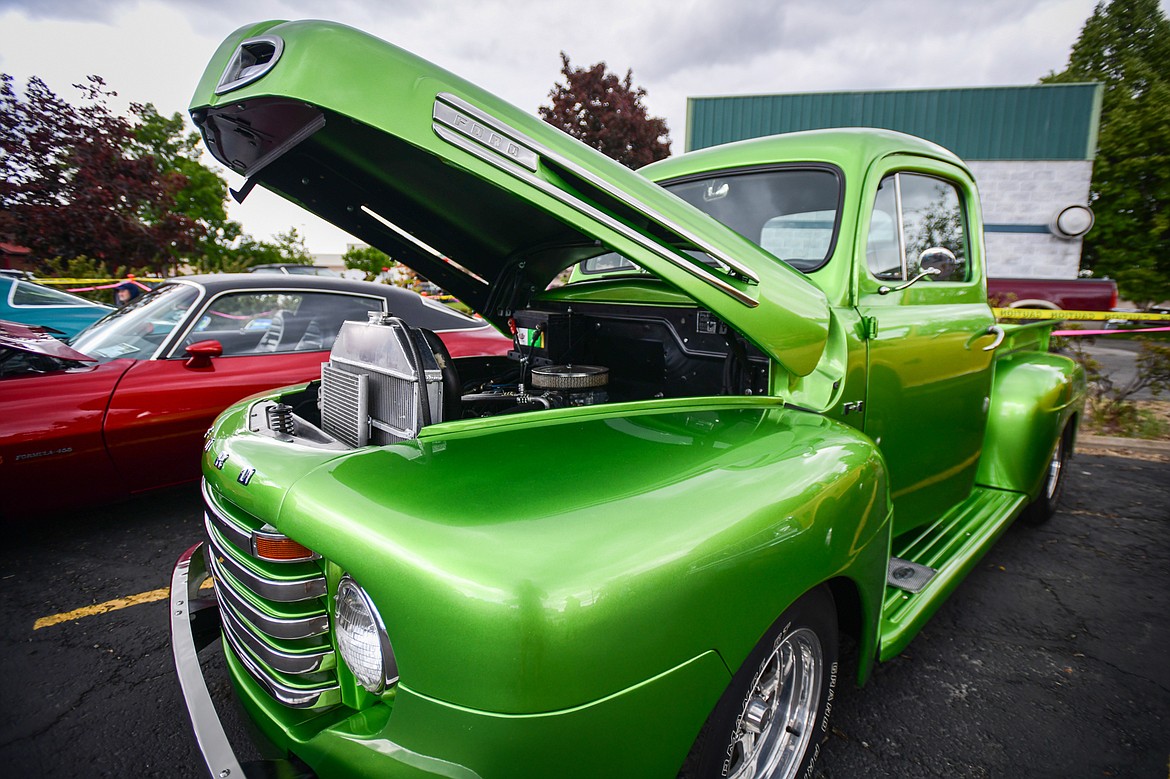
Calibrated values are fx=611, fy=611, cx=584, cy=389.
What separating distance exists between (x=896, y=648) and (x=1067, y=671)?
1156 mm

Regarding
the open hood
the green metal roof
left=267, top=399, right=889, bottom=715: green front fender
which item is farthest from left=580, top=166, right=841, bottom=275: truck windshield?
the green metal roof

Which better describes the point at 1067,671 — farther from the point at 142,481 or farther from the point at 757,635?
the point at 142,481

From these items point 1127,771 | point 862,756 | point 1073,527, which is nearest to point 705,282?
point 862,756

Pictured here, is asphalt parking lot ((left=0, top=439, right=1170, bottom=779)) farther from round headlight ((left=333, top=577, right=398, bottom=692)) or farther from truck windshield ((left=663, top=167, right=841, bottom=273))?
truck windshield ((left=663, top=167, right=841, bottom=273))

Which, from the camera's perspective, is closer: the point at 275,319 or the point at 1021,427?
the point at 1021,427

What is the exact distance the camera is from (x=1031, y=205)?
16188mm

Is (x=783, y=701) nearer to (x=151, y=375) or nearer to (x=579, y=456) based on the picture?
(x=579, y=456)

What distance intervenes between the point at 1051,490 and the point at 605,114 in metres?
16.7

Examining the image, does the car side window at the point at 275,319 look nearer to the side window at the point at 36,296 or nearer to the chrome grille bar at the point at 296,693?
the chrome grille bar at the point at 296,693

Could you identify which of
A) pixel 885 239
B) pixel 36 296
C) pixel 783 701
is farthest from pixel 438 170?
pixel 36 296

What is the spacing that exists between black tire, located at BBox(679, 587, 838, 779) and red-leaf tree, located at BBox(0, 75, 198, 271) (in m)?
14.4

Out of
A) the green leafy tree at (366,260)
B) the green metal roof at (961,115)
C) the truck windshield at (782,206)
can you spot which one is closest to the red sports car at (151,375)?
the truck windshield at (782,206)

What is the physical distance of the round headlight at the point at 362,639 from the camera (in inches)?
47.1

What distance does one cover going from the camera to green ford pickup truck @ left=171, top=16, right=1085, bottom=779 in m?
1.10
